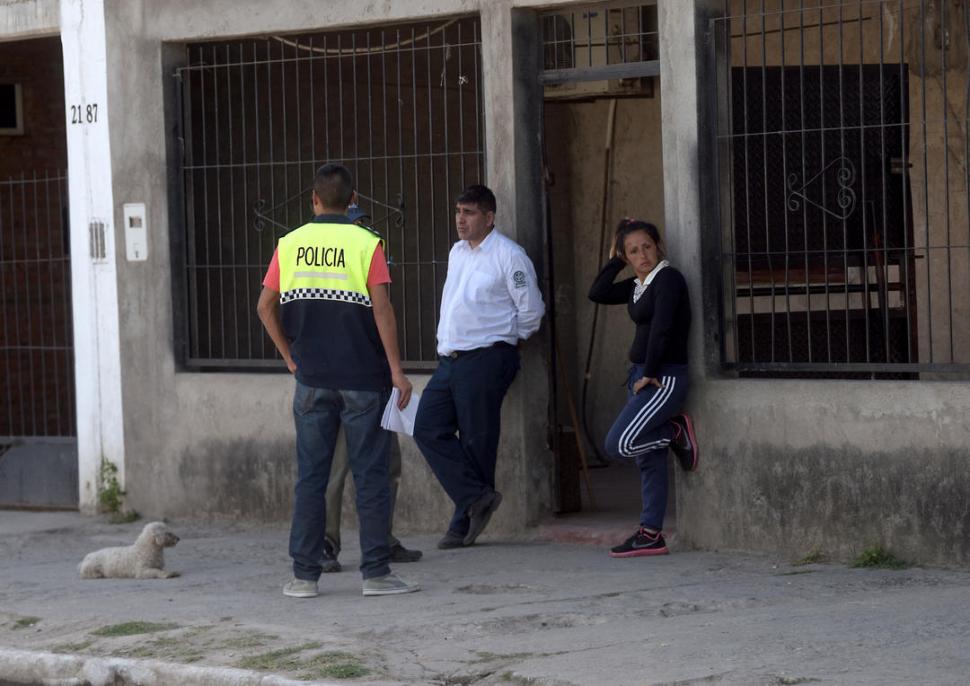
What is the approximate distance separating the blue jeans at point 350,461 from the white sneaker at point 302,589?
122mm

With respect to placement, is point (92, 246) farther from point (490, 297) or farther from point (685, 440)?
point (685, 440)

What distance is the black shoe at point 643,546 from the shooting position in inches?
337

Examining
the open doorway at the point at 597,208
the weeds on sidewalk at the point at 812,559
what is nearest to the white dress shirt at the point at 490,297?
the weeds on sidewalk at the point at 812,559

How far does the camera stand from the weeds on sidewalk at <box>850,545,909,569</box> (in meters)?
7.91

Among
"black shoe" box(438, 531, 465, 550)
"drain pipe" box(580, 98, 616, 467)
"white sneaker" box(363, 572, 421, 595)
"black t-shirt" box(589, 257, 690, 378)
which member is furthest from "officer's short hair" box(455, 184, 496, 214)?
"drain pipe" box(580, 98, 616, 467)

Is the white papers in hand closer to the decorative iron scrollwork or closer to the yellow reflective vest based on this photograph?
the yellow reflective vest

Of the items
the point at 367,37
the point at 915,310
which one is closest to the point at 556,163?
the point at 367,37

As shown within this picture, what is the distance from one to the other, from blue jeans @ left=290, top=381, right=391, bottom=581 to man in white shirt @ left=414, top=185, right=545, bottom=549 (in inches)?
49.1

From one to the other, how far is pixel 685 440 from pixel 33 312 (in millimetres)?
7113

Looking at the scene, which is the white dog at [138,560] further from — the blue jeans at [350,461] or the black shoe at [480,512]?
the black shoe at [480,512]

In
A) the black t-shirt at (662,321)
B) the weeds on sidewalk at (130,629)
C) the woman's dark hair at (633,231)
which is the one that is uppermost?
the woman's dark hair at (633,231)

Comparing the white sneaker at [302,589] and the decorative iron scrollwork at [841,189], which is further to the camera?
the decorative iron scrollwork at [841,189]

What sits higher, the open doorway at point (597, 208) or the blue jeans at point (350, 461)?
the open doorway at point (597, 208)

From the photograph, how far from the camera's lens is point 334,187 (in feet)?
24.7
